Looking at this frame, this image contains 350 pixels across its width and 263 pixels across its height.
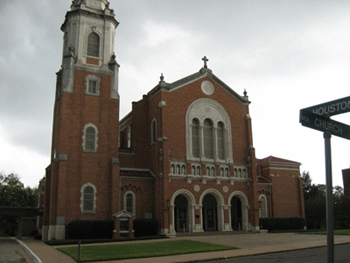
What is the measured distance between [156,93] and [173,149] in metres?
6.06

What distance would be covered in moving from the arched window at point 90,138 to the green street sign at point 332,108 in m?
27.3

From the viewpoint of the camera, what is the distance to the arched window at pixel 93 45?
34.5 meters

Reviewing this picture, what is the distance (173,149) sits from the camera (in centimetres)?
3344

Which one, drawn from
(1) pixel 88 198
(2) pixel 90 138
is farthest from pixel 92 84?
(1) pixel 88 198

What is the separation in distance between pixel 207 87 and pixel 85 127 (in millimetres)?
13328

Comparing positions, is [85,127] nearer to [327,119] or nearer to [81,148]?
[81,148]

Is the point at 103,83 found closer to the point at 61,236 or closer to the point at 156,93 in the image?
the point at 156,93

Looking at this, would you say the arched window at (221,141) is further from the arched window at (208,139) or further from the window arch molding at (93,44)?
the window arch molding at (93,44)

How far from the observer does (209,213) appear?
35.5 meters

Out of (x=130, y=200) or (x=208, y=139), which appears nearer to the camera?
(x=130, y=200)

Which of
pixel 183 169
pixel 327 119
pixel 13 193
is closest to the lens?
pixel 327 119

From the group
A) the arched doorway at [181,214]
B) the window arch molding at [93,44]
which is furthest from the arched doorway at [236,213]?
the window arch molding at [93,44]

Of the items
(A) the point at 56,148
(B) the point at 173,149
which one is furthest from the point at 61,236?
(B) the point at 173,149

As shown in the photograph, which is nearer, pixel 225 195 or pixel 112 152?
pixel 112 152
